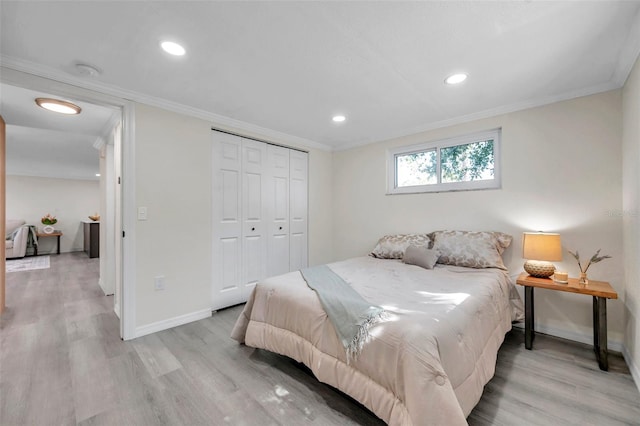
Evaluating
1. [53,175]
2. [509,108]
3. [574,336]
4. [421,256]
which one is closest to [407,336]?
[421,256]

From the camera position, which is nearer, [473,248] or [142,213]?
[142,213]

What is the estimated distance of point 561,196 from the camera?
2434 mm

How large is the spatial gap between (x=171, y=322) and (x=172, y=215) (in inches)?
42.9

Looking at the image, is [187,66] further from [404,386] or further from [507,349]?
Answer: [507,349]

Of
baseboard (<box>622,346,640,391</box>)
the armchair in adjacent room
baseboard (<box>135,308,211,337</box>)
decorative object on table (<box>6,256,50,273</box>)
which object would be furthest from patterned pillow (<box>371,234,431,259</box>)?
the armchair in adjacent room

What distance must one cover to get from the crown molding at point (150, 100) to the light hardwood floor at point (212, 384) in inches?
87.7

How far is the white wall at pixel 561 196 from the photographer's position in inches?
87.4

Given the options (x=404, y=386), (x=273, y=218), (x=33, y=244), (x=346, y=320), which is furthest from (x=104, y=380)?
(x=33, y=244)

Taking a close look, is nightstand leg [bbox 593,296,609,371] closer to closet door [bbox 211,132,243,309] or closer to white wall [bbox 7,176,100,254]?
closet door [bbox 211,132,243,309]

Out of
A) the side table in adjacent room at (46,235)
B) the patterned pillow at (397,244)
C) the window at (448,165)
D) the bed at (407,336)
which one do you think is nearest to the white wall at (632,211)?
the bed at (407,336)

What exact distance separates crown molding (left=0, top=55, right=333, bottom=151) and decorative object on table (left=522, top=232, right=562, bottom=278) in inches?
118

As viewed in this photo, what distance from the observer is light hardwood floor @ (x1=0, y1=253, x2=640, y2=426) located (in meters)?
1.47

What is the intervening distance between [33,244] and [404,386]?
9706 mm

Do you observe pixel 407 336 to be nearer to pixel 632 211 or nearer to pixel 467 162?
pixel 632 211
